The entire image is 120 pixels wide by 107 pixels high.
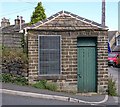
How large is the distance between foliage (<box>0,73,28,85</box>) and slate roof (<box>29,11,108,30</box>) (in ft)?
8.01

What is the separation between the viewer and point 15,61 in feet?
50.1

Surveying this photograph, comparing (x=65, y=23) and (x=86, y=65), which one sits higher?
(x=65, y=23)

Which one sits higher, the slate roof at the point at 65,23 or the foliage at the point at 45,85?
the slate roof at the point at 65,23

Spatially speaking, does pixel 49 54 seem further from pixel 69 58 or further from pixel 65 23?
pixel 65 23

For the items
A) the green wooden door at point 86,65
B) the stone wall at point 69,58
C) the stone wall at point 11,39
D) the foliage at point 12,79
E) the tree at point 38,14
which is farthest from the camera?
the tree at point 38,14

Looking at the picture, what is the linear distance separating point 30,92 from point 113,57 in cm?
2929

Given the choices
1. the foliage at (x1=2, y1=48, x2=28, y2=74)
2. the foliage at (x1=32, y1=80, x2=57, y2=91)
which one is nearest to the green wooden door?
the foliage at (x1=32, y1=80, x2=57, y2=91)

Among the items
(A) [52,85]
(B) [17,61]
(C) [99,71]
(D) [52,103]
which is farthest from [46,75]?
(D) [52,103]

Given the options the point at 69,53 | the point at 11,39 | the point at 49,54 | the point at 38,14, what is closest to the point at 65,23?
the point at 69,53

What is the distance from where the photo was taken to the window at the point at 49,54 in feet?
48.5

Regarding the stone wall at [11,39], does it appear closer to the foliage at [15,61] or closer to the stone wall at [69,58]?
the foliage at [15,61]

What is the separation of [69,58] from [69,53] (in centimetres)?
23

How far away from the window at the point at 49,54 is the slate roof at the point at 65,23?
507mm

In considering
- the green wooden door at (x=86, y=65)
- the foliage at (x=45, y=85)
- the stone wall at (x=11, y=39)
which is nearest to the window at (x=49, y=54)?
the foliage at (x=45, y=85)
